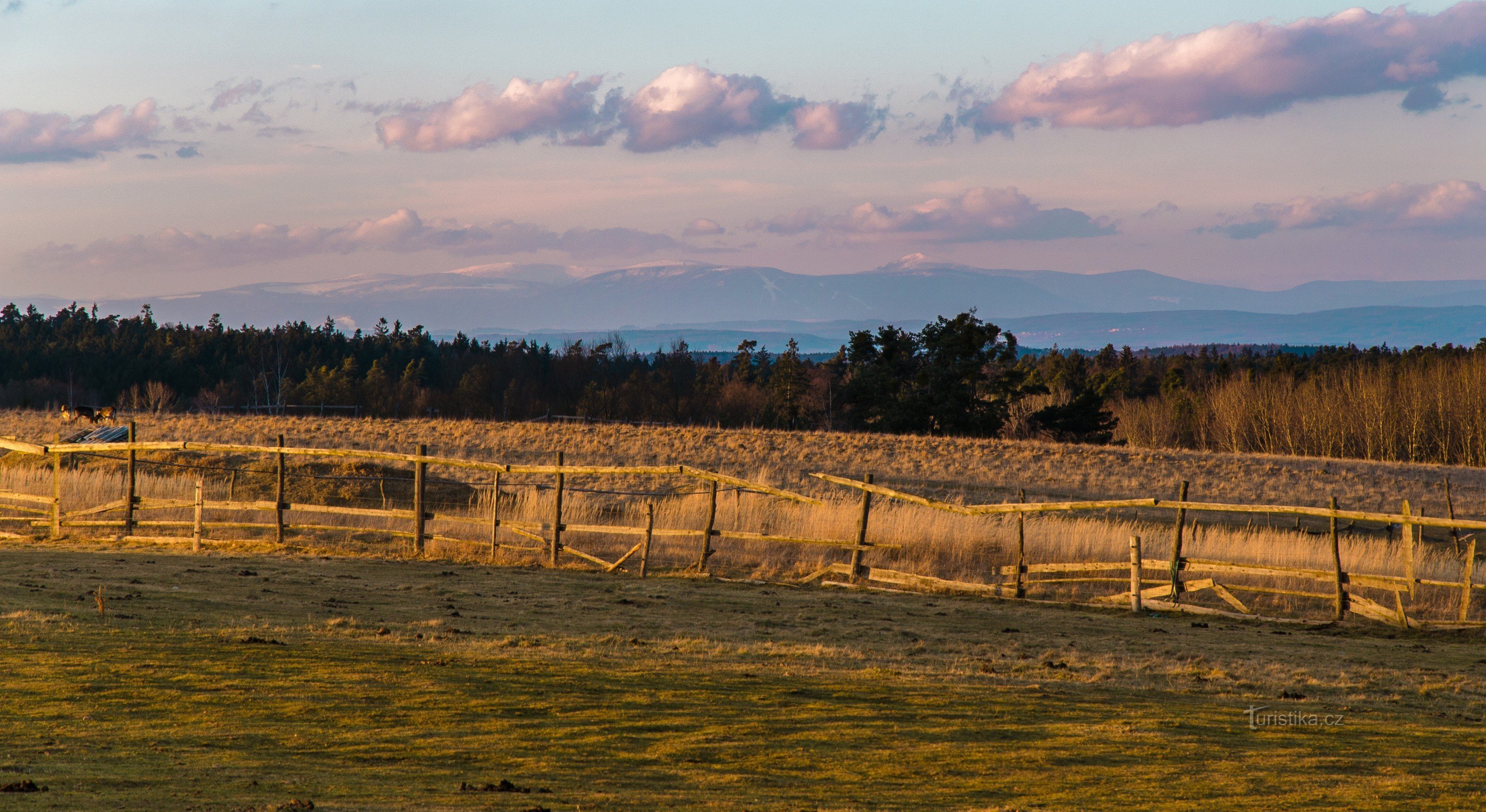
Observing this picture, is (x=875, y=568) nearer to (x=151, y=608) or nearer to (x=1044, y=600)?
(x=1044, y=600)

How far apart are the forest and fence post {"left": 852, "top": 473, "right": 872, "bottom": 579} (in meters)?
35.6

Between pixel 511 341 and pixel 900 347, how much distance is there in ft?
249

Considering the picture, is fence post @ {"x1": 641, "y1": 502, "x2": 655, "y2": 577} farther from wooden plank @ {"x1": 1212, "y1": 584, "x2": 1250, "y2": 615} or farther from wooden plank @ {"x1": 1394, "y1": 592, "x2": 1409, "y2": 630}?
wooden plank @ {"x1": 1394, "y1": 592, "x2": 1409, "y2": 630}

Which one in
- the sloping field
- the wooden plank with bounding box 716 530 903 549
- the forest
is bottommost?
the wooden plank with bounding box 716 530 903 549

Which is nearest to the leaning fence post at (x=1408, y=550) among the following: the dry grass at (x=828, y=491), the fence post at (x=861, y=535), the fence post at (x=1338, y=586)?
the fence post at (x=1338, y=586)

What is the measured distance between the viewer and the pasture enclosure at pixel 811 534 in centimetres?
1639

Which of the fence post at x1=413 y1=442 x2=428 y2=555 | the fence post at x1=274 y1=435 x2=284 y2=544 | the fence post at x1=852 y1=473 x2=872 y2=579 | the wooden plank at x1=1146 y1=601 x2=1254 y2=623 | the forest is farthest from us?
the forest

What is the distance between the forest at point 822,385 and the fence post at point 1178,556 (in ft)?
120

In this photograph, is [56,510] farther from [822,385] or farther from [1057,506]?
[822,385]

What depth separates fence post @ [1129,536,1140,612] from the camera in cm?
1605

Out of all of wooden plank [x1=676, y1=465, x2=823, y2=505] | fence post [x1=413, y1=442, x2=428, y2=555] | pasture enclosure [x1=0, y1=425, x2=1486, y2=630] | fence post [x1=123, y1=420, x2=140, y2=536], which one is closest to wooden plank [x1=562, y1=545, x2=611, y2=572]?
pasture enclosure [x1=0, y1=425, x2=1486, y2=630]

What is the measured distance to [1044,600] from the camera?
17.1 metres

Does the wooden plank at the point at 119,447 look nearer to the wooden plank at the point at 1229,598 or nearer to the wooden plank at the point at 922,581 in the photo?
A: the wooden plank at the point at 922,581

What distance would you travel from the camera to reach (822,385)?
92188 millimetres
